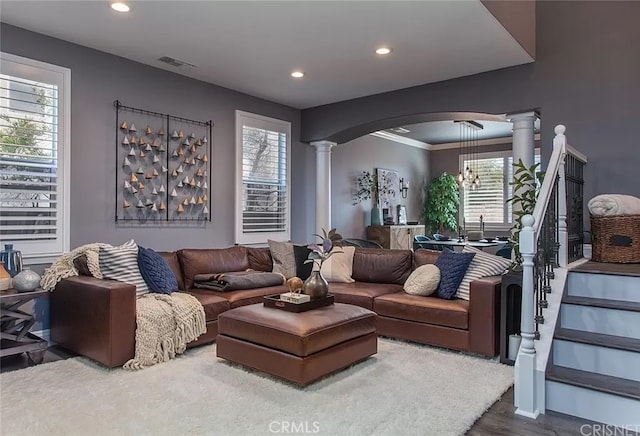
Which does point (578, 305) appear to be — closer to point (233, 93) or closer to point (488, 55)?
point (488, 55)

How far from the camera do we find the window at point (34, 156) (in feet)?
12.1

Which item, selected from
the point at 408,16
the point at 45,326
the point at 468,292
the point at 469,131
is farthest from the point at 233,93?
the point at 469,131

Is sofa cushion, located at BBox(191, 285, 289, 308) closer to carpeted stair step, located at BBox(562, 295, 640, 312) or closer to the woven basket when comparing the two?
carpeted stair step, located at BBox(562, 295, 640, 312)

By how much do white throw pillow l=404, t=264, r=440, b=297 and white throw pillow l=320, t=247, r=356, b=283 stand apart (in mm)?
830

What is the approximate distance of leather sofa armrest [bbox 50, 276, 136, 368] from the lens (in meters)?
3.20

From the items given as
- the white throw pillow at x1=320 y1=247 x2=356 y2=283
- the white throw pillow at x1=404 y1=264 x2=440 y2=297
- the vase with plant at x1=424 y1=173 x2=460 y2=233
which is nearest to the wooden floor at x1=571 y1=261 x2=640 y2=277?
the white throw pillow at x1=404 y1=264 x2=440 y2=297

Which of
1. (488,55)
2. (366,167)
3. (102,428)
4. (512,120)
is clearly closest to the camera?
(102,428)

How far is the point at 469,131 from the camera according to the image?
8.33 metres

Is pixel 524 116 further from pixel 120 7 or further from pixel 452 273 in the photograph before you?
pixel 120 7

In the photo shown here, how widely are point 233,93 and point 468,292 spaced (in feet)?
12.0

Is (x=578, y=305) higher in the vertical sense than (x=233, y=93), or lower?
lower

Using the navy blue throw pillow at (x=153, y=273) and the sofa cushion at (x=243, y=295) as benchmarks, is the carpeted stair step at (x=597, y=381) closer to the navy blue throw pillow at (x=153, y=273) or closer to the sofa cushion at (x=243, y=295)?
the sofa cushion at (x=243, y=295)

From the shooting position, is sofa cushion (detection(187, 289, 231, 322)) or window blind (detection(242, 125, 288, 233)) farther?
window blind (detection(242, 125, 288, 233))

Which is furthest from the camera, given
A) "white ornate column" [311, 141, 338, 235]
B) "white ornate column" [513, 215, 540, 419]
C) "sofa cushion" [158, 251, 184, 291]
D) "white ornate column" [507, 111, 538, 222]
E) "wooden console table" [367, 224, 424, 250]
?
"wooden console table" [367, 224, 424, 250]
